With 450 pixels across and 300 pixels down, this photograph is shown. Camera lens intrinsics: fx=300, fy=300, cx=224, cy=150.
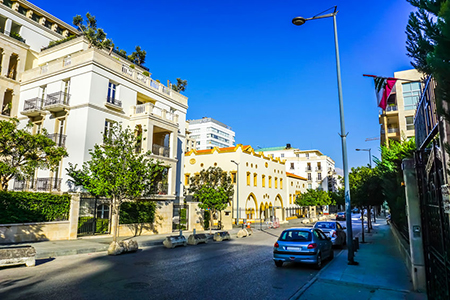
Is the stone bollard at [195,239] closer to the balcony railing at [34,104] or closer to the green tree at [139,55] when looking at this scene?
the balcony railing at [34,104]

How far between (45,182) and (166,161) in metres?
9.71

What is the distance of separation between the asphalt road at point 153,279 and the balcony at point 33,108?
55.2ft

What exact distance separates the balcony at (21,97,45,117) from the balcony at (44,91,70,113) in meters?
1.15

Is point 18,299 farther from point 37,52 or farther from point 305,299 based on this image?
point 37,52

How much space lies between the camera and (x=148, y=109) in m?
26.3

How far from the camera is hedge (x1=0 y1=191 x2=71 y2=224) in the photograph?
16.4 meters

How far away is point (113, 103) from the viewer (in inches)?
996

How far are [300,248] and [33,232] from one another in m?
15.1

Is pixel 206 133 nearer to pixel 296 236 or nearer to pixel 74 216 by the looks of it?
pixel 74 216

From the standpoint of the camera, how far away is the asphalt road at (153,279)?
7.52 meters

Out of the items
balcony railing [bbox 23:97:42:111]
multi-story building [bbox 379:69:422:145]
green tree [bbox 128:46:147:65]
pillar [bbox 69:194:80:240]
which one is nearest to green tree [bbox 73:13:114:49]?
green tree [bbox 128:46:147:65]

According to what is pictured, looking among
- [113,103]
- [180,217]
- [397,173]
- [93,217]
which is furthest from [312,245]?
[113,103]

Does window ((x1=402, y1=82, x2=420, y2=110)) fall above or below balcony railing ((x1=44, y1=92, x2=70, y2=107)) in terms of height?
above

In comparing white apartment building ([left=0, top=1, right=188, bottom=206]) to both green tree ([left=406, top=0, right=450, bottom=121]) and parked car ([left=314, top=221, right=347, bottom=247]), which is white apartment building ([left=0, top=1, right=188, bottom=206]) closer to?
parked car ([left=314, top=221, right=347, bottom=247])
